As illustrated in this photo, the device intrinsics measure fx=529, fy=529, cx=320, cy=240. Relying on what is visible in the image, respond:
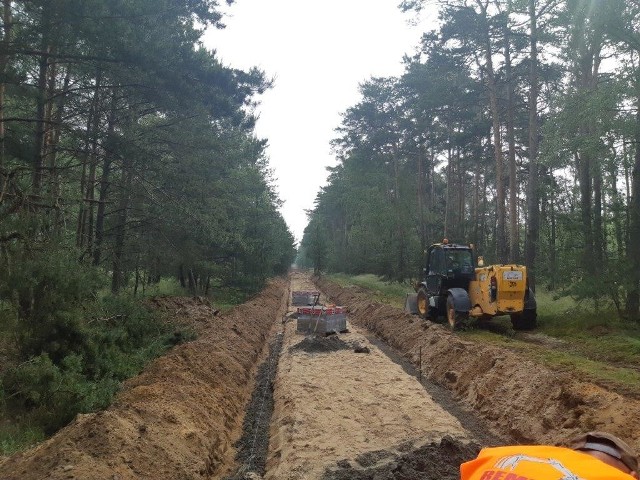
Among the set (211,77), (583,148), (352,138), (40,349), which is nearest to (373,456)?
(40,349)

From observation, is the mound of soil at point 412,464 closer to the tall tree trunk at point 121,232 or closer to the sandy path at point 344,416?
the sandy path at point 344,416

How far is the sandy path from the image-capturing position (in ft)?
21.3

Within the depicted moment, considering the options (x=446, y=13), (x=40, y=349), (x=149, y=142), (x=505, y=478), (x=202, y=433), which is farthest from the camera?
(x=446, y=13)

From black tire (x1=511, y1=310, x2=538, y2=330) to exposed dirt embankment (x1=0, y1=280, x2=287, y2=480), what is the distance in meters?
8.15

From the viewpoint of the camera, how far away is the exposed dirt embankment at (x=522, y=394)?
630cm

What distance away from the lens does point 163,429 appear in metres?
6.45

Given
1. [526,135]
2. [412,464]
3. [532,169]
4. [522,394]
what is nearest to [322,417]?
[412,464]

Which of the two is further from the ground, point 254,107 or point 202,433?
point 254,107

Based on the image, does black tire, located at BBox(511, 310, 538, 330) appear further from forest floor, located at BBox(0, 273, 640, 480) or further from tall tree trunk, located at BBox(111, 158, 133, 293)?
tall tree trunk, located at BBox(111, 158, 133, 293)

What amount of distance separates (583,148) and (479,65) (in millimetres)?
9656

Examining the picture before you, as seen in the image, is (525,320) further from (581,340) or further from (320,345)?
(320,345)

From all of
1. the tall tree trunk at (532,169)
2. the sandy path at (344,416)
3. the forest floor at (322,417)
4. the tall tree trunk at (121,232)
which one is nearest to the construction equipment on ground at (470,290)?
the tall tree trunk at (532,169)

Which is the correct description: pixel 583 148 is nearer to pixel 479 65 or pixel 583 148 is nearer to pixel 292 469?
pixel 479 65

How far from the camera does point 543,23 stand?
709 inches
